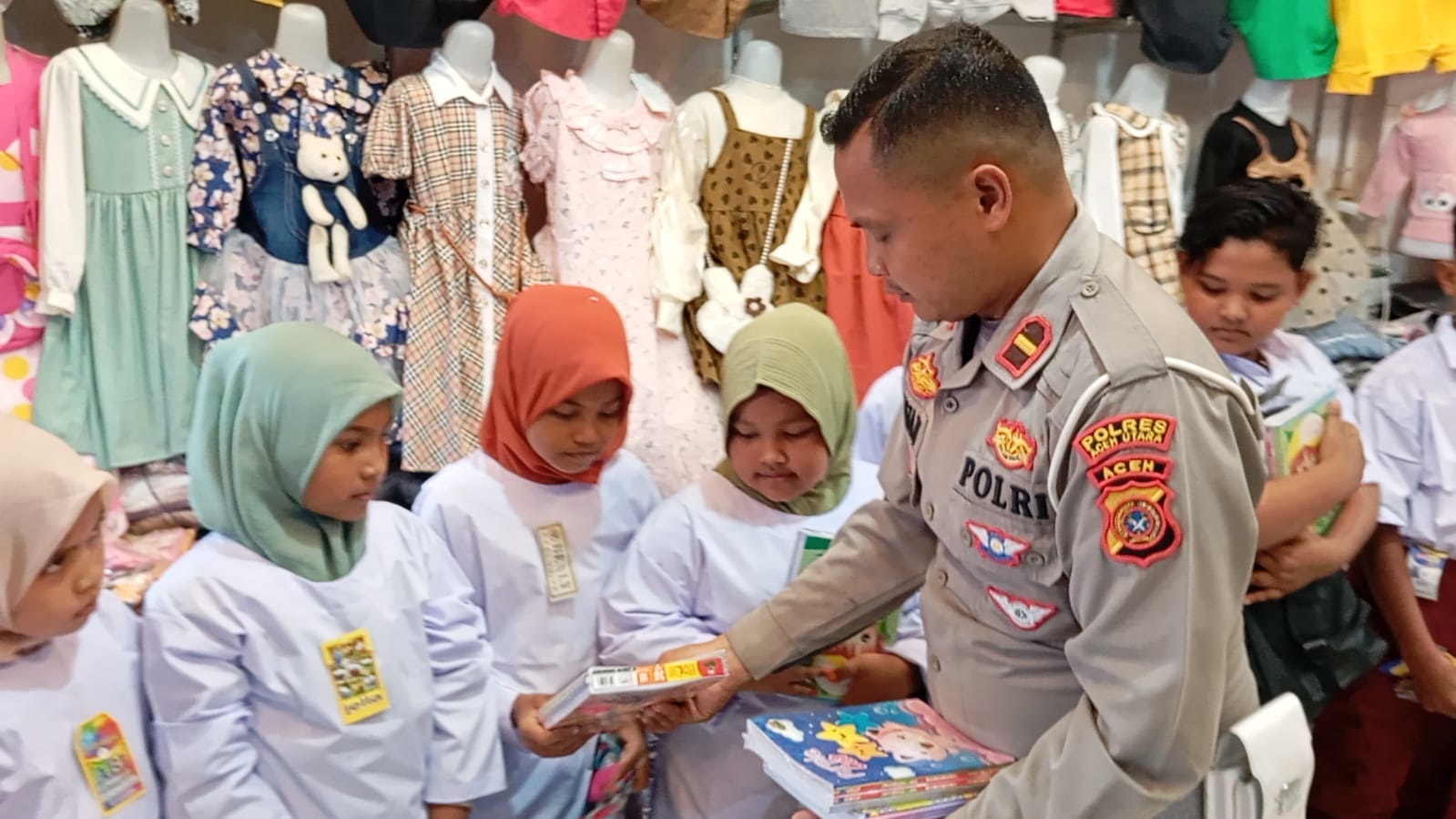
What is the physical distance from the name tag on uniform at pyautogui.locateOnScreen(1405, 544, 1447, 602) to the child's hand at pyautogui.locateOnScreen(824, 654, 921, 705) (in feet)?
3.99

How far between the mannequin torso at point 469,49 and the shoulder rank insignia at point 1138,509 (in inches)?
82.1

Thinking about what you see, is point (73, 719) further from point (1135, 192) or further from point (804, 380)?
point (1135, 192)

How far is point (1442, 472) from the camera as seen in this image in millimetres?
2271

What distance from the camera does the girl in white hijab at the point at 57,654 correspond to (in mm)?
1372

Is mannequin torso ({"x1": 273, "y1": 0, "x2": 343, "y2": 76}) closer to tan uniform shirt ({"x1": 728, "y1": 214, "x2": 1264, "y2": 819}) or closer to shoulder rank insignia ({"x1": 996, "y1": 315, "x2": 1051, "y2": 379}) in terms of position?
tan uniform shirt ({"x1": 728, "y1": 214, "x2": 1264, "y2": 819})

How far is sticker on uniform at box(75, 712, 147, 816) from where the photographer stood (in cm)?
147

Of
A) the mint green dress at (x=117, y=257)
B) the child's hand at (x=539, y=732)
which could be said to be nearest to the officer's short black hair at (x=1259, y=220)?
the child's hand at (x=539, y=732)

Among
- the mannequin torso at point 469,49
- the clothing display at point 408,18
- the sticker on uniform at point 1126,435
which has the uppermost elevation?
the clothing display at point 408,18

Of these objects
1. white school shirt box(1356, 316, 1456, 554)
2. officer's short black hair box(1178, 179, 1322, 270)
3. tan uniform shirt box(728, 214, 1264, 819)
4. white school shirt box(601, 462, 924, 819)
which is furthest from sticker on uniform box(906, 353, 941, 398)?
white school shirt box(1356, 316, 1456, 554)

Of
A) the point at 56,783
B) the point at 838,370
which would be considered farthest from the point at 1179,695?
the point at 56,783

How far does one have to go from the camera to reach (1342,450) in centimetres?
190

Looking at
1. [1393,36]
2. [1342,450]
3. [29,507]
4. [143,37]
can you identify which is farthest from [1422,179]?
[29,507]

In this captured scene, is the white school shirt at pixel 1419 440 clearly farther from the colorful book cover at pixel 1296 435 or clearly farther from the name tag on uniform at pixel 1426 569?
the colorful book cover at pixel 1296 435

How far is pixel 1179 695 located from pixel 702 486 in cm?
109
